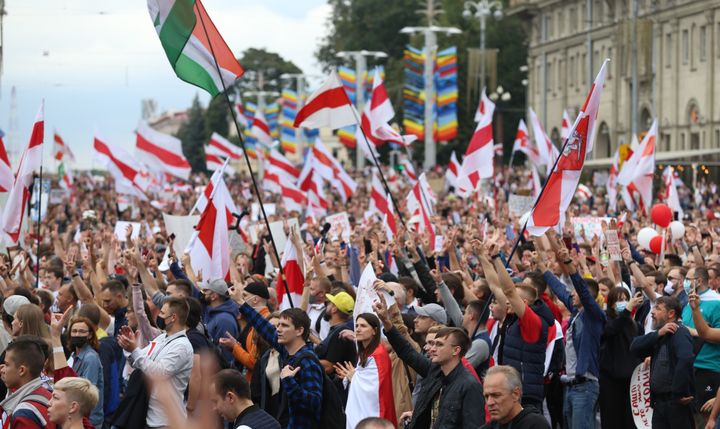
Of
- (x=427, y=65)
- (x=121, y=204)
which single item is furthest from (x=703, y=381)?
(x=427, y=65)

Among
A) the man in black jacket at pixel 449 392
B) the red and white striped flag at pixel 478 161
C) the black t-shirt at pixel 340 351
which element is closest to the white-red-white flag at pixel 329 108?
the red and white striped flag at pixel 478 161

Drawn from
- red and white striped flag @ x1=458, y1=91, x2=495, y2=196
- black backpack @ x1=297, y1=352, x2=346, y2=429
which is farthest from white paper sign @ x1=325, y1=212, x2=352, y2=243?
black backpack @ x1=297, y1=352, x2=346, y2=429

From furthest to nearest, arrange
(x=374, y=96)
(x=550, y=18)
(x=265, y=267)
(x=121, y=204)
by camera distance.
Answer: (x=550, y=18) < (x=121, y=204) < (x=374, y=96) < (x=265, y=267)

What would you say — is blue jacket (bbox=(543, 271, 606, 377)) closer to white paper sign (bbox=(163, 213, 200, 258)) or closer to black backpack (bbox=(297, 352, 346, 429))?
black backpack (bbox=(297, 352, 346, 429))

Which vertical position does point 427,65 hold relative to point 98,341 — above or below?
above

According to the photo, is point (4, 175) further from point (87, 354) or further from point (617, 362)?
point (617, 362)

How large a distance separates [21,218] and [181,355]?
6.93 metres

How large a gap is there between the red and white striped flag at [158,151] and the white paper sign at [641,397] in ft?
56.2

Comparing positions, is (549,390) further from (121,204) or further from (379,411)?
(121,204)

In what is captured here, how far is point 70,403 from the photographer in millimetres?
7523

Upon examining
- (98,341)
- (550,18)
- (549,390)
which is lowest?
(549,390)

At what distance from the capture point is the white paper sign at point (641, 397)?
438 inches

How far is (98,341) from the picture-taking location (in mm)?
10219

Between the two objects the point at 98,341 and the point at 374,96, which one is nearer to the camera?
the point at 98,341
